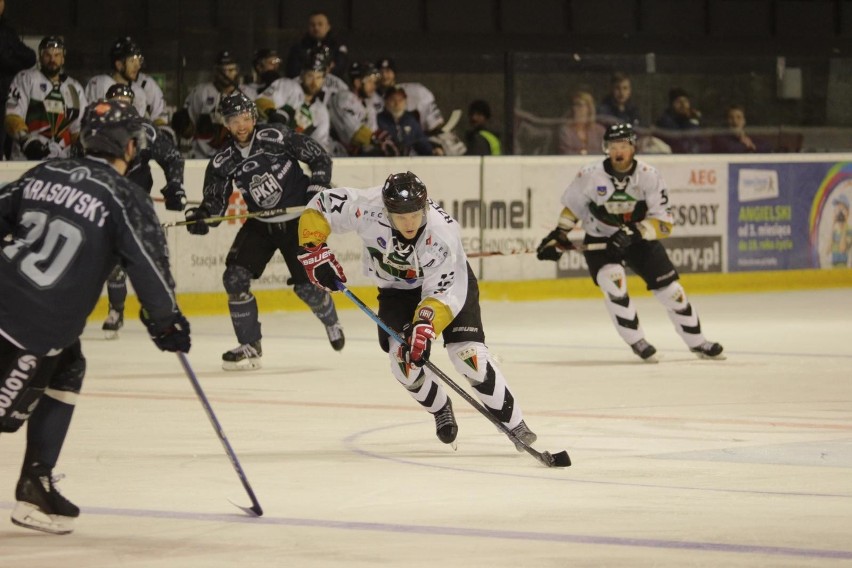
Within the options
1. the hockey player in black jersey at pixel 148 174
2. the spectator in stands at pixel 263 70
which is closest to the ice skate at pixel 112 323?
the hockey player in black jersey at pixel 148 174

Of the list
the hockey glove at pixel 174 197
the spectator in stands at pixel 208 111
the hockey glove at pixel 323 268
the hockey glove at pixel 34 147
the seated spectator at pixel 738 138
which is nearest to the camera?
the hockey glove at pixel 323 268

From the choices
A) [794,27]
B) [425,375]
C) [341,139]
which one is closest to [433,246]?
[425,375]

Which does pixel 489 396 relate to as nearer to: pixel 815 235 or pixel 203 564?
pixel 203 564

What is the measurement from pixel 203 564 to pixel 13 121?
25.3ft

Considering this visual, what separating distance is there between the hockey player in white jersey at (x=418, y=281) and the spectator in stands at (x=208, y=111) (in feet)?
19.2

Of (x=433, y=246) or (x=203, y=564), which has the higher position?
(x=433, y=246)

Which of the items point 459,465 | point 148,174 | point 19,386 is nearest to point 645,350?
point 148,174

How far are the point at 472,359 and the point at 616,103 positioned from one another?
8115mm

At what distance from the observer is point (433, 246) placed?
6680 mm

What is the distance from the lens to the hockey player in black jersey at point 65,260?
5.01 meters

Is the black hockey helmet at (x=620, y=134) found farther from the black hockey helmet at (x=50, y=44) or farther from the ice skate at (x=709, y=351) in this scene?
the black hockey helmet at (x=50, y=44)

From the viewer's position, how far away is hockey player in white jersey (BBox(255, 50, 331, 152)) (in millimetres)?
12719

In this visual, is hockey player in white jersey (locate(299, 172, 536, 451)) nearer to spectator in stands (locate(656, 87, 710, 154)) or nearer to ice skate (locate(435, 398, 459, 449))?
ice skate (locate(435, 398, 459, 449))

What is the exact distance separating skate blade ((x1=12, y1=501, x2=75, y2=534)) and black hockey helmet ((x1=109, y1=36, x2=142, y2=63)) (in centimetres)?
729
